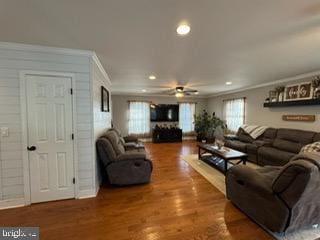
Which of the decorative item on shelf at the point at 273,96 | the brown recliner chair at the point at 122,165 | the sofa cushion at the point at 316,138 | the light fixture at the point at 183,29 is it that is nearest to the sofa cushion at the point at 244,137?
the decorative item on shelf at the point at 273,96

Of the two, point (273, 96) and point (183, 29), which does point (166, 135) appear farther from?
point (183, 29)

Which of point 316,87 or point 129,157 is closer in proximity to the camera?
point 129,157

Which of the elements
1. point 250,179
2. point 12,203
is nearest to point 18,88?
point 12,203

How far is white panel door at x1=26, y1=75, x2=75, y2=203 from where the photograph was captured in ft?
8.66

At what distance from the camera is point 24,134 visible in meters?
2.60

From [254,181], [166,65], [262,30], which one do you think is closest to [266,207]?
[254,181]

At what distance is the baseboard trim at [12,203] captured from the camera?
259 centimetres

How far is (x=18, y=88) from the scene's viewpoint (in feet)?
8.40

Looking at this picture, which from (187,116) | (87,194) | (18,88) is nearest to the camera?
(18,88)

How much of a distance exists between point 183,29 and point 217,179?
301 centimetres

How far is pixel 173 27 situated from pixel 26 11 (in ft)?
4.93

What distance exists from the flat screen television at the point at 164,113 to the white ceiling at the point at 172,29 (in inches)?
208

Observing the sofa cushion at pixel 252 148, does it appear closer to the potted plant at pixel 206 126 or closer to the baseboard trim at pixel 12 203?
the potted plant at pixel 206 126

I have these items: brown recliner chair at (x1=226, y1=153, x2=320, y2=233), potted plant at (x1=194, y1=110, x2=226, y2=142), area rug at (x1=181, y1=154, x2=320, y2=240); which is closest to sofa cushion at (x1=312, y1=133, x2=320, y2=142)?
area rug at (x1=181, y1=154, x2=320, y2=240)
